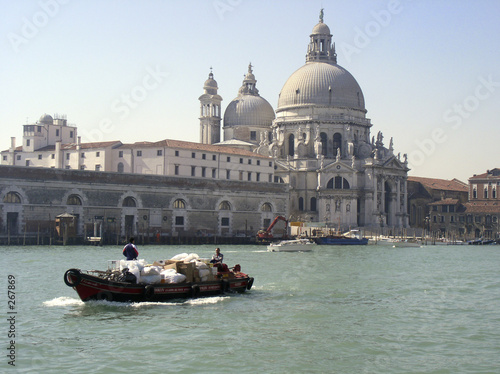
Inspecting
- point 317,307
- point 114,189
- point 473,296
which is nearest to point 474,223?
point 114,189

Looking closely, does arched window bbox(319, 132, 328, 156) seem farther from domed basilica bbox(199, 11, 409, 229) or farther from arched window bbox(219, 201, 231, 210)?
arched window bbox(219, 201, 231, 210)

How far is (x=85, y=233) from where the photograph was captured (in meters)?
52.1

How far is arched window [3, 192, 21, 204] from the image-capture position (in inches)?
1951

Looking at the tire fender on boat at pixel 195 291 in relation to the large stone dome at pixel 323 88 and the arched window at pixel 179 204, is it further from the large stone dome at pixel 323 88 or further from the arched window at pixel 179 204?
the large stone dome at pixel 323 88

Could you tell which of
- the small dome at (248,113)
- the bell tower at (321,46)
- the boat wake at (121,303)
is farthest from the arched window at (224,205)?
the boat wake at (121,303)

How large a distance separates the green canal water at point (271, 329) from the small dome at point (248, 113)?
59932 millimetres

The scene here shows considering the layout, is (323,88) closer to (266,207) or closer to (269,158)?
(269,158)

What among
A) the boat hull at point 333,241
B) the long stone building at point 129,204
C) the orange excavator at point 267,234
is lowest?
the boat hull at point 333,241

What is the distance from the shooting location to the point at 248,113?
293ft

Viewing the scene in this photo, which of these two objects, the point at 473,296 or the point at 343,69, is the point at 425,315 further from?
the point at 343,69

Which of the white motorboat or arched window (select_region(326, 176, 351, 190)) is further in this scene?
arched window (select_region(326, 176, 351, 190))

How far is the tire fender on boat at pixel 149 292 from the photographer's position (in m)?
21.8

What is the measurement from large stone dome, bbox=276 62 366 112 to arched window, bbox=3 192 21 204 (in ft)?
131

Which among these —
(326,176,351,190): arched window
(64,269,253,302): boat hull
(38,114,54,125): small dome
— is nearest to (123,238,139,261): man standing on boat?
(64,269,253,302): boat hull
